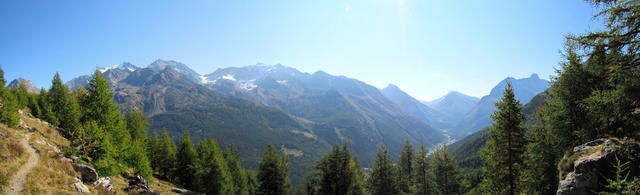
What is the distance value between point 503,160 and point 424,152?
57.3 feet

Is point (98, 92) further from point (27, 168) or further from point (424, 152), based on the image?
point (424, 152)

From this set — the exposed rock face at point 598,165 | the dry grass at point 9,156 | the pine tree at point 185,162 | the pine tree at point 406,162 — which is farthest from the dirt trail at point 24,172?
the pine tree at point 406,162

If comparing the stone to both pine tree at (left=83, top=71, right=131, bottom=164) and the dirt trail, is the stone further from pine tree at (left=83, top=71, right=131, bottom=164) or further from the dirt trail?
pine tree at (left=83, top=71, right=131, bottom=164)

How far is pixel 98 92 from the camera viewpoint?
2452 centimetres

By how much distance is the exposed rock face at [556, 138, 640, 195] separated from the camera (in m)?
9.95

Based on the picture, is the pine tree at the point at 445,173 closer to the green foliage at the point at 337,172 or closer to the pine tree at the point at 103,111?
the green foliage at the point at 337,172

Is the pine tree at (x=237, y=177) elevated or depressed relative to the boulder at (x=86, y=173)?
depressed

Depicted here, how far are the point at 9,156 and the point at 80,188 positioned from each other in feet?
16.1

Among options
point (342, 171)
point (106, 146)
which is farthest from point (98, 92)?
point (342, 171)

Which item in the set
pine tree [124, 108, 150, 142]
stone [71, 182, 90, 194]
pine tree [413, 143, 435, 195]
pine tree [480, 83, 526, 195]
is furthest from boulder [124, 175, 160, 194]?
pine tree [413, 143, 435, 195]

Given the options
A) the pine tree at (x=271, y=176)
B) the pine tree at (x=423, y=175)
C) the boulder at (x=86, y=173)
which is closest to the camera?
the boulder at (x=86, y=173)

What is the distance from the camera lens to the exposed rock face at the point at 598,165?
9.95m

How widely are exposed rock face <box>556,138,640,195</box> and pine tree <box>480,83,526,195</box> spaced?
22.4ft

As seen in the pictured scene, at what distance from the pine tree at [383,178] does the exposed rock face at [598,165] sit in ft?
80.6
